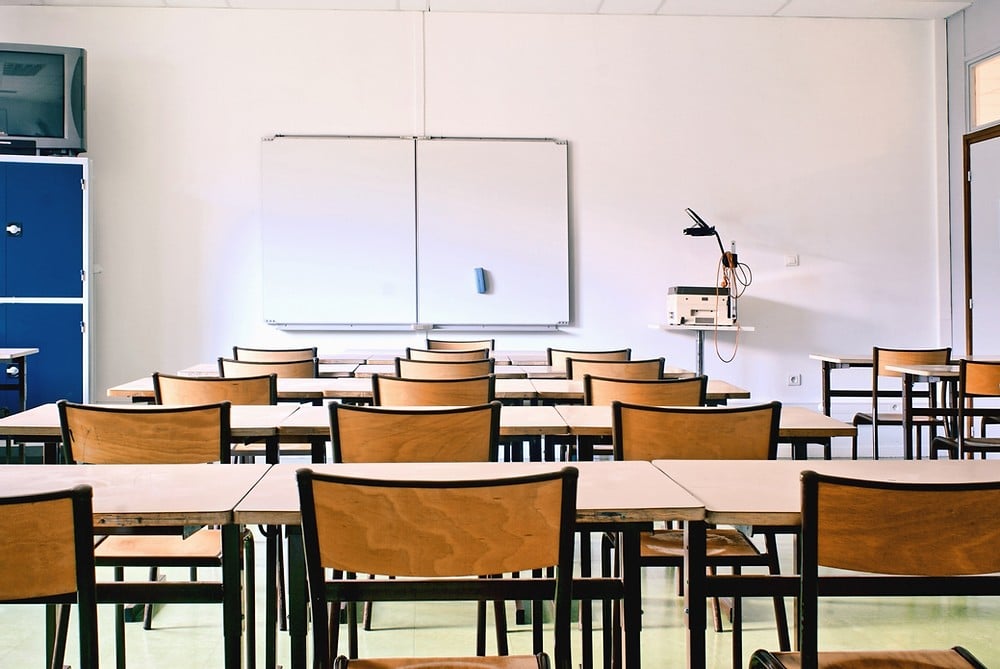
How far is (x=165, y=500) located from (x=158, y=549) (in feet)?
2.36

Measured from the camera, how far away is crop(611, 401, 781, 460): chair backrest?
2078 mm

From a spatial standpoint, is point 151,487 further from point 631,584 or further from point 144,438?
point 631,584

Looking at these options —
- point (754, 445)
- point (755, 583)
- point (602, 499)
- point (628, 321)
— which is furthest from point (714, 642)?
point (628, 321)

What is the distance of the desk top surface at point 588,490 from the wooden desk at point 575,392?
1.43 metres

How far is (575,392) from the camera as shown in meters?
3.32

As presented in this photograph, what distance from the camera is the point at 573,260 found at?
7.09m

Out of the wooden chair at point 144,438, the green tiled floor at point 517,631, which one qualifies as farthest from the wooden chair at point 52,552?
the green tiled floor at point 517,631

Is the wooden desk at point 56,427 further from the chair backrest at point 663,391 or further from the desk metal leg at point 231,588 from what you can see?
the chair backrest at point 663,391

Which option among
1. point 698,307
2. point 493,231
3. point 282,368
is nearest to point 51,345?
point 282,368

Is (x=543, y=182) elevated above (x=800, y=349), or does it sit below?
above

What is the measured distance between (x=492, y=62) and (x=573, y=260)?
1716 mm

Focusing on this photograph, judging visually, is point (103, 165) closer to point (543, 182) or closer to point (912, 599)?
point (543, 182)

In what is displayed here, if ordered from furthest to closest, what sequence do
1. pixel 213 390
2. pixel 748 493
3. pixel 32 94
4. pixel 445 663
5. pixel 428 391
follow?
pixel 32 94 < pixel 213 390 < pixel 428 391 < pixel 748 493 < pixel 445 663

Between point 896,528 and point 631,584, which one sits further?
point 631,584
